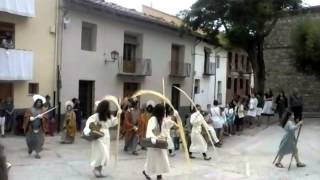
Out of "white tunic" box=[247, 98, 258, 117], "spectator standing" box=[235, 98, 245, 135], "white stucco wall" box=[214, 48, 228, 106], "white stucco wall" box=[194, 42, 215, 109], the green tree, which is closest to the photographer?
"spectator standing" box=[235, 98, 245, 135]

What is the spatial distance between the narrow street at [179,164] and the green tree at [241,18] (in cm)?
810

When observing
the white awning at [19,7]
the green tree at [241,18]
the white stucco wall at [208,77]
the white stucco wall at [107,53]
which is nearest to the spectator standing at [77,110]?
the white stucco wall at [107,53]

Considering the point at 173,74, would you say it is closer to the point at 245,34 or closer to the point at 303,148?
the point at 245,34

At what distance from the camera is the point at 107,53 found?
76.7ft

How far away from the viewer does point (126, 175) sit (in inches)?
445

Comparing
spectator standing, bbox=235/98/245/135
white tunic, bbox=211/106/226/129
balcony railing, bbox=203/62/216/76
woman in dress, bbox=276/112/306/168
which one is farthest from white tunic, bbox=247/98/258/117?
balcony railing, bbox=203/62/216/76

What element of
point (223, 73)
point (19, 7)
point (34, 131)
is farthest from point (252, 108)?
point (223, 73)

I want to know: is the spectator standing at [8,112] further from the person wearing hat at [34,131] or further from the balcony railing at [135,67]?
the balcony railing at [135,67]

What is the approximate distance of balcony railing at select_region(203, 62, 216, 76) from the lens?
3444 centimetres

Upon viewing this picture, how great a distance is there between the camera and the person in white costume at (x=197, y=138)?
14.4 meters

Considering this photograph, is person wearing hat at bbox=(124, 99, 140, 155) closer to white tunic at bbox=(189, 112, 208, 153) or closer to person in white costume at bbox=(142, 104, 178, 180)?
white tunic at bbox=(189, 112, 208, 153)

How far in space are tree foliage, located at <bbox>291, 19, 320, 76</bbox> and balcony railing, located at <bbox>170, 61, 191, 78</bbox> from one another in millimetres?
6493

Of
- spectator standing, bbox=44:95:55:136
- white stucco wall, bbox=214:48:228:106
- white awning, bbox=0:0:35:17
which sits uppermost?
A: white awning, bbox=0:0:35:17

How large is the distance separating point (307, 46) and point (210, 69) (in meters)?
10.4
